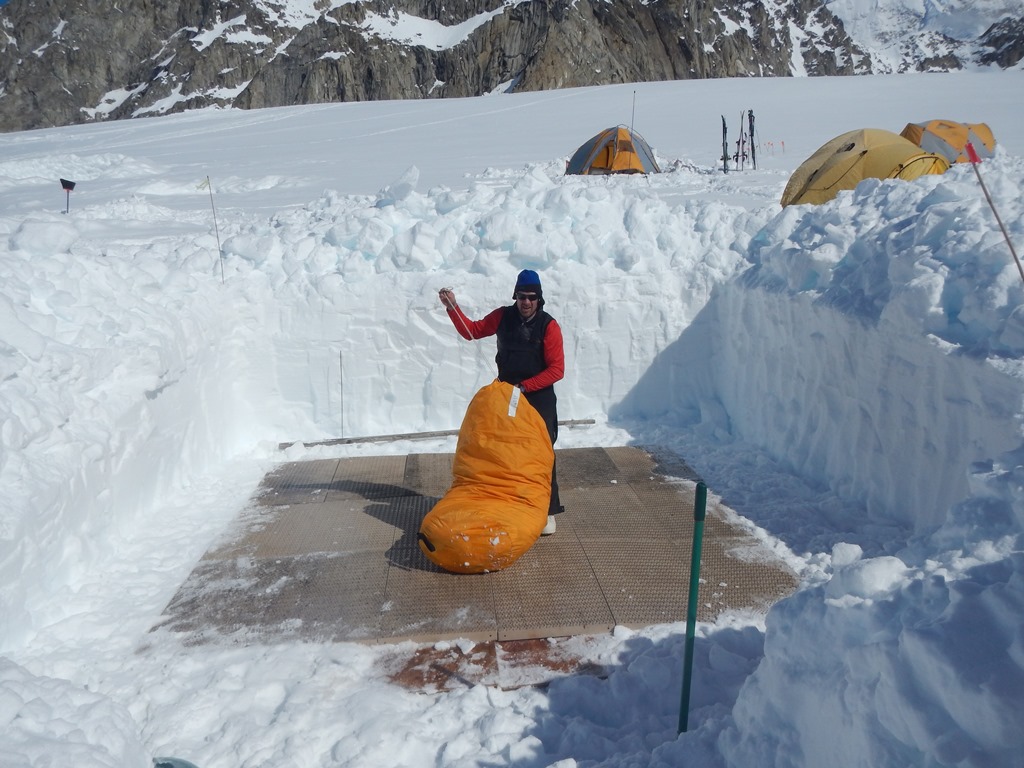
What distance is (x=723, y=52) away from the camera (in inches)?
2677

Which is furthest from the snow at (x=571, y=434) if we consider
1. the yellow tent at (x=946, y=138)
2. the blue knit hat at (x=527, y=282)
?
the yellow tent at (x=946, y=138)

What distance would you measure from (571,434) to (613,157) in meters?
9.85

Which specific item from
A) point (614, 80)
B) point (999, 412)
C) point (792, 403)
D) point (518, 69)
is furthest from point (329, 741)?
point (518, 69)

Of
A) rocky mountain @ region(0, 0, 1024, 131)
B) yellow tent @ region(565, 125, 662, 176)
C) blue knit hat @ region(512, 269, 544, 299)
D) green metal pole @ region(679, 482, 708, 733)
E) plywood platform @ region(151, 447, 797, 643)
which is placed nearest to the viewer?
green metal pole @ region(679, 482, 708, 733)

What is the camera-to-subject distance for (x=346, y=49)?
212ft

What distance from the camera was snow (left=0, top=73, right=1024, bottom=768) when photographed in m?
2.10

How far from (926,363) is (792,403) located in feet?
4.67

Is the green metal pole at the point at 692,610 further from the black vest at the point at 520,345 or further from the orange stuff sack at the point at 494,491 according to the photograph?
the black vest at the point at 520,345

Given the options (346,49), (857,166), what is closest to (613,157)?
(857,166)

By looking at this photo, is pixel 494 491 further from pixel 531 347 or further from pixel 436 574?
pixel 531 347

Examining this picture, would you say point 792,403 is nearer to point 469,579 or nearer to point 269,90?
point 469,579

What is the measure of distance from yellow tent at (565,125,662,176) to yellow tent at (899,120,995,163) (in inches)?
175

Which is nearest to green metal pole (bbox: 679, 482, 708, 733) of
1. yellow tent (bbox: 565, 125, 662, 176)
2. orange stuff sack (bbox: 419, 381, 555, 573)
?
orange stuff sack (bbox: 419, 381, 555, 573)

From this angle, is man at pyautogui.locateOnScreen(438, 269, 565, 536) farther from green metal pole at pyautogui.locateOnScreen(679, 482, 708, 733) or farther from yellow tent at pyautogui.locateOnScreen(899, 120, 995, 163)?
yellow tent at pyautogui.locateOnScreen(899, 120, 995, 163)
